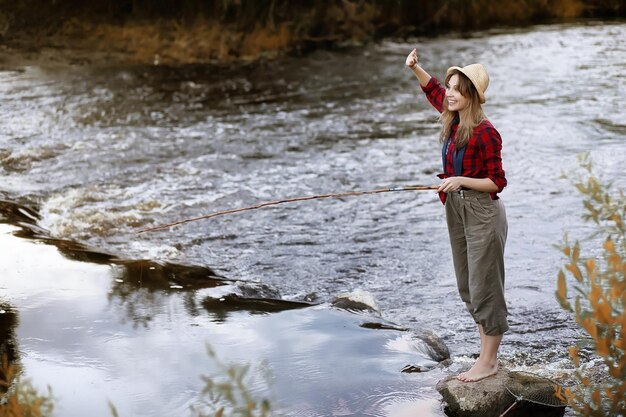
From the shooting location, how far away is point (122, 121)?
10.7 meters

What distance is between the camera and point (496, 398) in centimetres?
395

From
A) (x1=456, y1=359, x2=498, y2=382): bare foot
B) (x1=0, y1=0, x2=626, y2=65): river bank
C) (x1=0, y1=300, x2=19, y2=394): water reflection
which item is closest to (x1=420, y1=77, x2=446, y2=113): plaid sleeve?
(x1=456, y1=359, x2=498, y2=382): bare foot

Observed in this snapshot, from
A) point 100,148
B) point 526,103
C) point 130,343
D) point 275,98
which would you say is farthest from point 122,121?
point 130,343

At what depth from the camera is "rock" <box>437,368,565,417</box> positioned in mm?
3930

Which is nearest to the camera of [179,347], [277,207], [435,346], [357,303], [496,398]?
[496,398]

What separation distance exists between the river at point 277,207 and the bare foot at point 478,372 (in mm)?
204

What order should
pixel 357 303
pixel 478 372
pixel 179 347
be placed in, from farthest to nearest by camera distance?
1. pixel 357 303
2. pixel 179 347
3. pixel 478 372

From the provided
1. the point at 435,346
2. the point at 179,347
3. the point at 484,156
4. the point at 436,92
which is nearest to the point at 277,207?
the point at 435,346

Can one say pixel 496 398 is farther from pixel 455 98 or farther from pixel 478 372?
pixel 455 98

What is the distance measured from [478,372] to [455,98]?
1.25m

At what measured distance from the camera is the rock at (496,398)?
393 cm

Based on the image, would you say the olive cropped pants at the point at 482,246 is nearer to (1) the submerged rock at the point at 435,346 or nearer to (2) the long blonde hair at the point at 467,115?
(2) the long blonde hair at the point at 467,115

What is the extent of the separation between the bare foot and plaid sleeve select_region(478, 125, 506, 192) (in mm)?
839

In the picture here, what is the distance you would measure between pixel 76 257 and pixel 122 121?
518 cm
